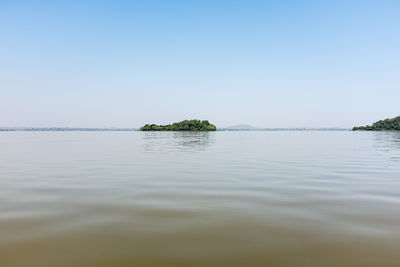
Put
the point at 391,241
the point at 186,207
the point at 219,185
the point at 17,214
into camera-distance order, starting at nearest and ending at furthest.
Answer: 1. the point at 391,241
2. the point at 17,214
3. the point at 186,207
4. the point at 219,185

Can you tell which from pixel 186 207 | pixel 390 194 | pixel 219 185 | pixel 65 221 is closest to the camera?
pixel 65 221

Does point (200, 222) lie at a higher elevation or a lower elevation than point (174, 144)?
lower

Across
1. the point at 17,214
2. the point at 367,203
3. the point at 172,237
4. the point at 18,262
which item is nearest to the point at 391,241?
the point at 367,203

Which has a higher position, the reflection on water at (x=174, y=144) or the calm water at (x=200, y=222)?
the reflection on water at (x=174, y=144)

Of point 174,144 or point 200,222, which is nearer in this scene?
point 200,222

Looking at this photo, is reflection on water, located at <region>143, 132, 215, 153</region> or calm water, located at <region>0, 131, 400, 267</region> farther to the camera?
reflection on water, located at <region>143, 132, 215, 153</region>

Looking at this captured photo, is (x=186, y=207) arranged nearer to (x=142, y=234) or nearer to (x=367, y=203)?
(x=142, y=234)

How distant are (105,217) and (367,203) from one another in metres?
7.99

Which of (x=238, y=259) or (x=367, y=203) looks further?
(x=367, y=203)

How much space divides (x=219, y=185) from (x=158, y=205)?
12.1 ft

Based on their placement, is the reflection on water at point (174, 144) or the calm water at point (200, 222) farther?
the reflection on water at point (174, 144)

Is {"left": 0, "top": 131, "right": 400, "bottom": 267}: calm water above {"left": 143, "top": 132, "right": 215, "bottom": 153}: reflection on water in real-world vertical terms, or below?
below

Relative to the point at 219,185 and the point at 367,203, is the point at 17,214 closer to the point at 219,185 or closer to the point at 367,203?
the point at 219,185

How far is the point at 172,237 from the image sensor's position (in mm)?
5516
